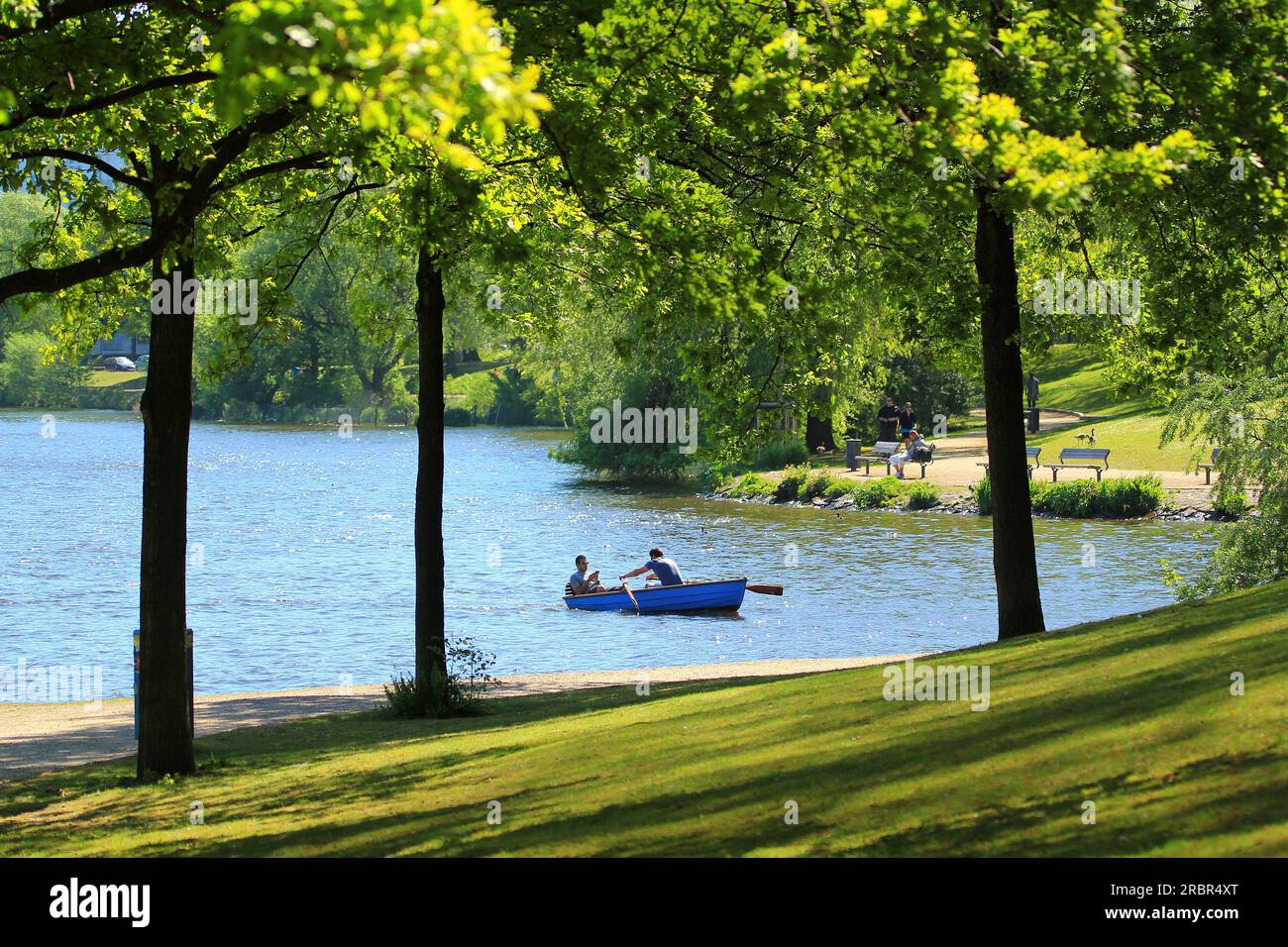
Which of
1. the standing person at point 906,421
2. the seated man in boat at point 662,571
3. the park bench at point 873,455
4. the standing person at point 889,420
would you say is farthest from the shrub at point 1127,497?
the seated man in boat at point 662,571

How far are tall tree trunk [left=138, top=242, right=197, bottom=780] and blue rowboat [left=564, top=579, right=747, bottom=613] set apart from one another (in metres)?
18.9

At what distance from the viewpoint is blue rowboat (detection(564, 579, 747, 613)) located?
104 feet

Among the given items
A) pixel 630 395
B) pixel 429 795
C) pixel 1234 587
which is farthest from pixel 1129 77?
pixel 630 395

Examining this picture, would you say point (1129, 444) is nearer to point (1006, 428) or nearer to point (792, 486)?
point (792, 486)

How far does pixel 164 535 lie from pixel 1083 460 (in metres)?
41.4

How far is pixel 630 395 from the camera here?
59.3 m

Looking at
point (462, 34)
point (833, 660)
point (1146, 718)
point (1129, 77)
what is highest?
point (1129, 77)

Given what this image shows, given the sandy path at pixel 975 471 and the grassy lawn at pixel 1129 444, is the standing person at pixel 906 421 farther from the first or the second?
the grassy lawn at pixel 1129 444

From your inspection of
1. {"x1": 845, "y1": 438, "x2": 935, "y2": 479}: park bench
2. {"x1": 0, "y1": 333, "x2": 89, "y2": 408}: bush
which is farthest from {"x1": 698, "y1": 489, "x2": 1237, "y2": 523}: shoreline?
{"x1": 0, "y1": 333, "x2": 89, "y2": 408}: bush

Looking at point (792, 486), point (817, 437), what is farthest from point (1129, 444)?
point (817, 437)

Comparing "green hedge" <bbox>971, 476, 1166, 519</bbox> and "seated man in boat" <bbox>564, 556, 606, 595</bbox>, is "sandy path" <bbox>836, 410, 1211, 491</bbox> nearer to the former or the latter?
"green hedge" <bbox>971, 476, 1166, 519</bbox>

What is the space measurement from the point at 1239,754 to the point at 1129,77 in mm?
4983

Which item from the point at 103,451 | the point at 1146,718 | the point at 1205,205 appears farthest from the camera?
the point at 103,451
